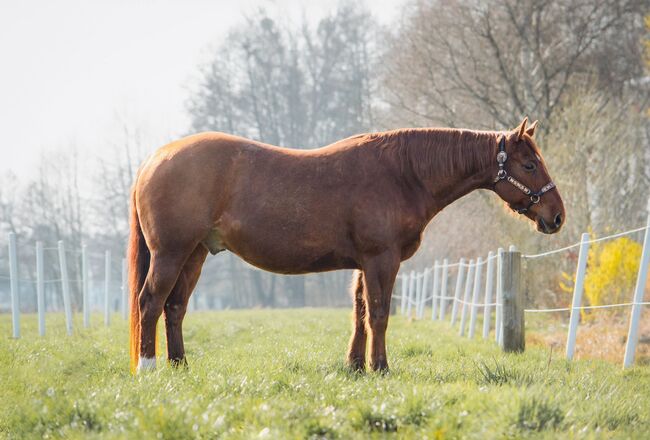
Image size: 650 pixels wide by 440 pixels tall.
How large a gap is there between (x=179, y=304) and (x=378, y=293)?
1989 millimetres

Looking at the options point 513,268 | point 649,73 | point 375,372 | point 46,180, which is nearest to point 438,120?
point 649,73

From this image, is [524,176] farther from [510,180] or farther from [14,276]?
[14,276]

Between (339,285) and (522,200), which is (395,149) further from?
(339,285)

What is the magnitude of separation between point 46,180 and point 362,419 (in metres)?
38.9

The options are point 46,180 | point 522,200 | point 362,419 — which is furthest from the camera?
point 46,180

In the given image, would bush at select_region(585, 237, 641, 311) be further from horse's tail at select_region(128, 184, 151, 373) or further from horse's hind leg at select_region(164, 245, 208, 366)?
horse's tail at select_region(128, 184, 151, 373)

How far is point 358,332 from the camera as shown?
6449mm

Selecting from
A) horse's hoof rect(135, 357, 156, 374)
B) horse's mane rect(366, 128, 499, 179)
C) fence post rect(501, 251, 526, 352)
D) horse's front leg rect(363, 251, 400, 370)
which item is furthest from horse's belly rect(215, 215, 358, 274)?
fence post rect(501, 251, 526, 352)

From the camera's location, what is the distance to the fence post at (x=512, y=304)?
27.1ft

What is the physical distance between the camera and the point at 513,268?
835 cm


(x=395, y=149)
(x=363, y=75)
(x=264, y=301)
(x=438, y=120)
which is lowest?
(x=264, y=301)

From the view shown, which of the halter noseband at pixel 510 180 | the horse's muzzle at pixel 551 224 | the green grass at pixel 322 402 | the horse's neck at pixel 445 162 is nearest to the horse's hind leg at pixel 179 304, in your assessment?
the green grass at pixel 322 402

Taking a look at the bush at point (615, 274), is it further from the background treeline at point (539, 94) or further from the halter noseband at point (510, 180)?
the halter noseband at point (510, 180)

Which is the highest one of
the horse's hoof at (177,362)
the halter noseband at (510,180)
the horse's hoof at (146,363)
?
the halter noseband at (510,180)
